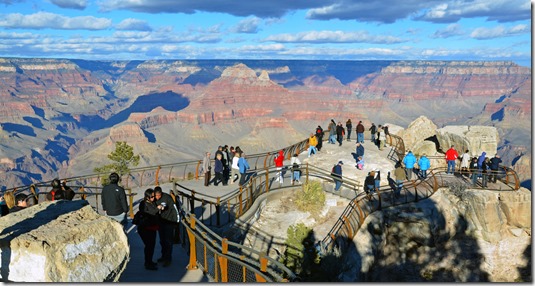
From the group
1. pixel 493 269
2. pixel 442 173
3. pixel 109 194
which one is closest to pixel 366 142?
pixel 442 173

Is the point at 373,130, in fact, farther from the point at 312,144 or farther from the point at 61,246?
the point at 61,246

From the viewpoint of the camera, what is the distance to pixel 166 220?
10.5 meters

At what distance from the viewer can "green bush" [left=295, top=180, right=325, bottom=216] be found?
65.4 ft

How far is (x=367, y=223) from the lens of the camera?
18.6 m

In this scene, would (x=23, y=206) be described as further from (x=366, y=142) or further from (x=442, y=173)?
(x=366, y=142)

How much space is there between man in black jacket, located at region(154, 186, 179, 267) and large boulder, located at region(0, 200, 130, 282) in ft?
5.02

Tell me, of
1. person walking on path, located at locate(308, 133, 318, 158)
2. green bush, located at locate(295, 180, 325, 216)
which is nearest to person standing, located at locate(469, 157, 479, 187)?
green bush, located at locate(295, 180, 325, 216)

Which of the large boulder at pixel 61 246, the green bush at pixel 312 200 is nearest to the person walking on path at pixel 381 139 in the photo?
the green bush at pixel 312 200

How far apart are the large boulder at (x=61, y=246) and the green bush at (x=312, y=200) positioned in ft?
38.6

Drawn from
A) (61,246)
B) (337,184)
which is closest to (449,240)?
(337,184)

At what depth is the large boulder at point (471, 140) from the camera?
105 ft

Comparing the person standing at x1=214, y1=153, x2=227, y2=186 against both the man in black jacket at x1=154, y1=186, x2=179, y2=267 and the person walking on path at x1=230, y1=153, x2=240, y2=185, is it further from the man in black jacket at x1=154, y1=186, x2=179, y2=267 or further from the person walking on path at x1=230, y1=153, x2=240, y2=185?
the man in black jacket at x1=154, y1=186, x2=179, y2=267

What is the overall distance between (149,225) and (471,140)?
88.2 ft

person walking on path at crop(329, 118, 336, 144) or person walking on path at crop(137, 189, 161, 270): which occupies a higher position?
person walking on path at crop(137, 189, 161, 270)
